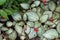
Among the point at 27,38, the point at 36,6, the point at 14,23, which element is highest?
the point at 36,6

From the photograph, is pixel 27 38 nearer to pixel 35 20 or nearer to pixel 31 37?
pixel 31 37

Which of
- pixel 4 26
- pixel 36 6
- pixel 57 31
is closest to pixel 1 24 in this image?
pixel 4 26

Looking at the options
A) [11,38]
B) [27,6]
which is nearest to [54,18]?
[27,6]

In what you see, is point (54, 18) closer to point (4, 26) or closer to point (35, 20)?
point (35, 20)

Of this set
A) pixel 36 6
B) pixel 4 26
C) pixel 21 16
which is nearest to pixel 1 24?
pixel 4 26

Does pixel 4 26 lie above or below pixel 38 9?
below

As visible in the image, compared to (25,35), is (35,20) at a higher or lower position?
higher

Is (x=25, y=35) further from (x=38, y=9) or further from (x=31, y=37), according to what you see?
(x=38, y=9)
